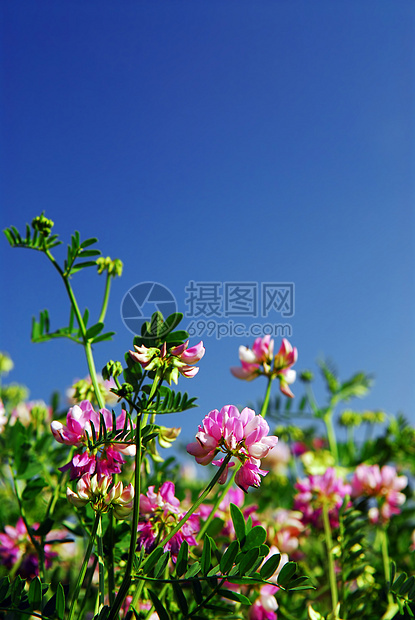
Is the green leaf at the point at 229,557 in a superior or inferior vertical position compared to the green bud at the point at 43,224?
inferior

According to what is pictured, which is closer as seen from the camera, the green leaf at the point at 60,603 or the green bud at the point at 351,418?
the green leaf at the point at 60,603

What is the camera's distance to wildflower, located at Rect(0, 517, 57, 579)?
1.30 meters

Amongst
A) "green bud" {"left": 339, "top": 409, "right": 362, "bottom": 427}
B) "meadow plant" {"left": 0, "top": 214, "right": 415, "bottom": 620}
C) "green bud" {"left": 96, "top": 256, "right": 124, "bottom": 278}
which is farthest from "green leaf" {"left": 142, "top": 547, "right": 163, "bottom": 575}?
"green bud" {"left": 339, "top": 409, "right": 362, "bottom": 427}

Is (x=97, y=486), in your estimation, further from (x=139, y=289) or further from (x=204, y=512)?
(x=204, y=512)

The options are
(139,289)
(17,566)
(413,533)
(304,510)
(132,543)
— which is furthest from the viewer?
(413,533)

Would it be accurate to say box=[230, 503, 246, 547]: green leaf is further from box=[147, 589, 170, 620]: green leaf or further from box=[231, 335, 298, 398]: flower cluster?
box=[231, 335, 298, 398]: flower cluster

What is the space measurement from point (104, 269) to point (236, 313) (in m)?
0.38

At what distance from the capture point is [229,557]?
0.78 meters

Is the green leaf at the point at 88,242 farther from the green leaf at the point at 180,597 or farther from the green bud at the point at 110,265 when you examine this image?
the green leaf at the point at 180,597

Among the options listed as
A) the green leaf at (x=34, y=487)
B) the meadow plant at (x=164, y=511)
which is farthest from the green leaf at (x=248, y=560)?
the green leaf at (x=34, y=487)

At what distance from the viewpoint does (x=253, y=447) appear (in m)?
0.79

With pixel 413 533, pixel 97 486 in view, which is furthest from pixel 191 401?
pixel 413 533

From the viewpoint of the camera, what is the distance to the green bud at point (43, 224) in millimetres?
1053

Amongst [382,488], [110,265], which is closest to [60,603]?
[110,265]
